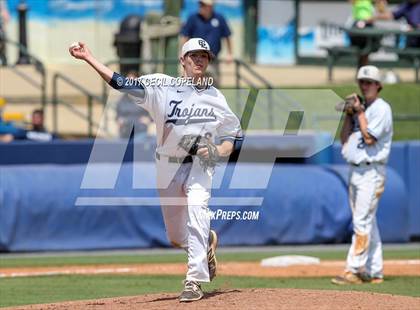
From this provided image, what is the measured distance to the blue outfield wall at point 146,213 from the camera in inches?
632

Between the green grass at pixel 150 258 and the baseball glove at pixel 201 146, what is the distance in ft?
18.5

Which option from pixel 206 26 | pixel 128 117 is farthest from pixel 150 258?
pixel 206 26

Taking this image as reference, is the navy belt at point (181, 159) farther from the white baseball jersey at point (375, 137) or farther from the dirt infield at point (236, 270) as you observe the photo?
the dirt infield at point (236, 270)

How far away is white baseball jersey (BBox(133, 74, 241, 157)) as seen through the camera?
374 inches

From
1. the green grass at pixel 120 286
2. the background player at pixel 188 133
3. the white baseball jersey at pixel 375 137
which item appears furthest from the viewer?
the white baseball jersey at pixel 375 137

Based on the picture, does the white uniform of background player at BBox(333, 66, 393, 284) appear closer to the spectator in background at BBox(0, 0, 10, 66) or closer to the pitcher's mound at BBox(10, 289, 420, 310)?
the pitcher's mound at BBox(10, 289, 420, 310)

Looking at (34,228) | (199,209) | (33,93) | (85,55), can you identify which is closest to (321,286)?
(199,209)

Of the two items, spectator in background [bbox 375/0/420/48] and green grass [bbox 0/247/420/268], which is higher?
spectator in background [bbox 375/0/420/48]

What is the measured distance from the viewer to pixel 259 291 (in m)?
9.57

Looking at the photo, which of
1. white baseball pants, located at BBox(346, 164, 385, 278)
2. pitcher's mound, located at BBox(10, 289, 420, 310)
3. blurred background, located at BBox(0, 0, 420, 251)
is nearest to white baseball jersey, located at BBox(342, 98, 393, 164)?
white baseball pants, located at BBox(346, 164, 385, 278)

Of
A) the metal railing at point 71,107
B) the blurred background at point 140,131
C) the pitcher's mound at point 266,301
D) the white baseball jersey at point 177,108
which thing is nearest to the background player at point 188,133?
the white baseball jersey at point 177,108

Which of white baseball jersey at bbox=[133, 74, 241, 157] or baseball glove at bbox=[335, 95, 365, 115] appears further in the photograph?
baseball glove at bbox=[335, 95, 365, 115]

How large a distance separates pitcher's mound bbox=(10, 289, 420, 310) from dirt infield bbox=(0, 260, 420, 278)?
12.7 ft

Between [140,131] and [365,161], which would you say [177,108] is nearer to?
[365,161]
